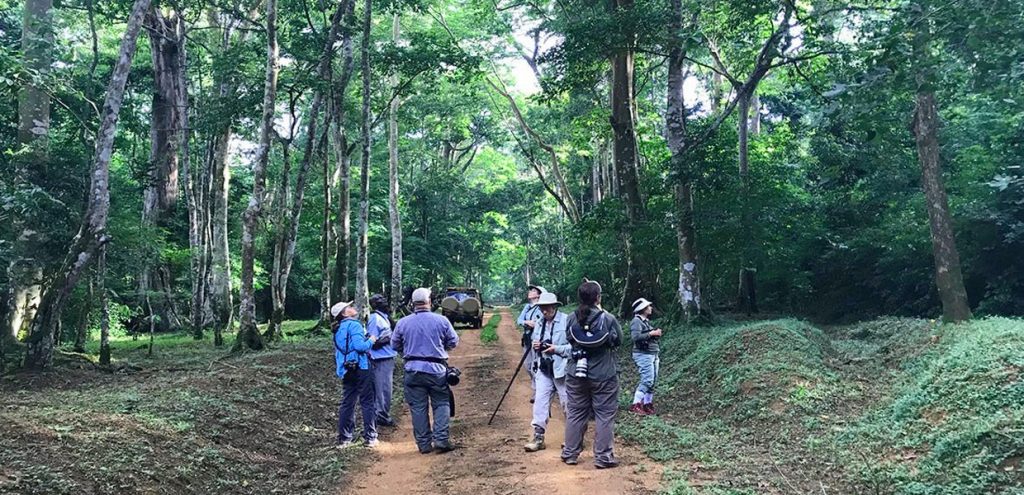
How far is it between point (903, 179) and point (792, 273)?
4.31 metres

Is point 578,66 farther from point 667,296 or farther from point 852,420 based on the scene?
point 852,420

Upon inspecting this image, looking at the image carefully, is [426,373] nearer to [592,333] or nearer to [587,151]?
[592,333]

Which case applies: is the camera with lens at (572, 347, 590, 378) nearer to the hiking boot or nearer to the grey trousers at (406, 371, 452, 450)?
the hiking boot

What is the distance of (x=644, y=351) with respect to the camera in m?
9.73

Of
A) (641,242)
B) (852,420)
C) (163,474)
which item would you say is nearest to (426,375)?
(163,474)

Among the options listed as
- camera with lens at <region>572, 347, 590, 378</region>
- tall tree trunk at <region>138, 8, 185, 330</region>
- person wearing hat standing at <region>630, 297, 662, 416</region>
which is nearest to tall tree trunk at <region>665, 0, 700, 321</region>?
person wearing hat standing at <region>630, 297, 662, 416</region>

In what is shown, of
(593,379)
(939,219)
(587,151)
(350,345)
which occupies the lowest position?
(593,379)

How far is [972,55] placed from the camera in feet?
24.3

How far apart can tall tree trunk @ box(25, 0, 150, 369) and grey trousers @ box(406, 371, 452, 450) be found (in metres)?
5.97

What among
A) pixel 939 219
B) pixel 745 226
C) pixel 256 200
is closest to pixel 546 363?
pixel 256 200

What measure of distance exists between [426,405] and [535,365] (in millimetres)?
1428

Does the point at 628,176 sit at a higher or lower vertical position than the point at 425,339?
higher

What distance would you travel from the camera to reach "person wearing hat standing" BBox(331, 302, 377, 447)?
8.53m

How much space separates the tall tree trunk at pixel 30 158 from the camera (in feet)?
39.3
